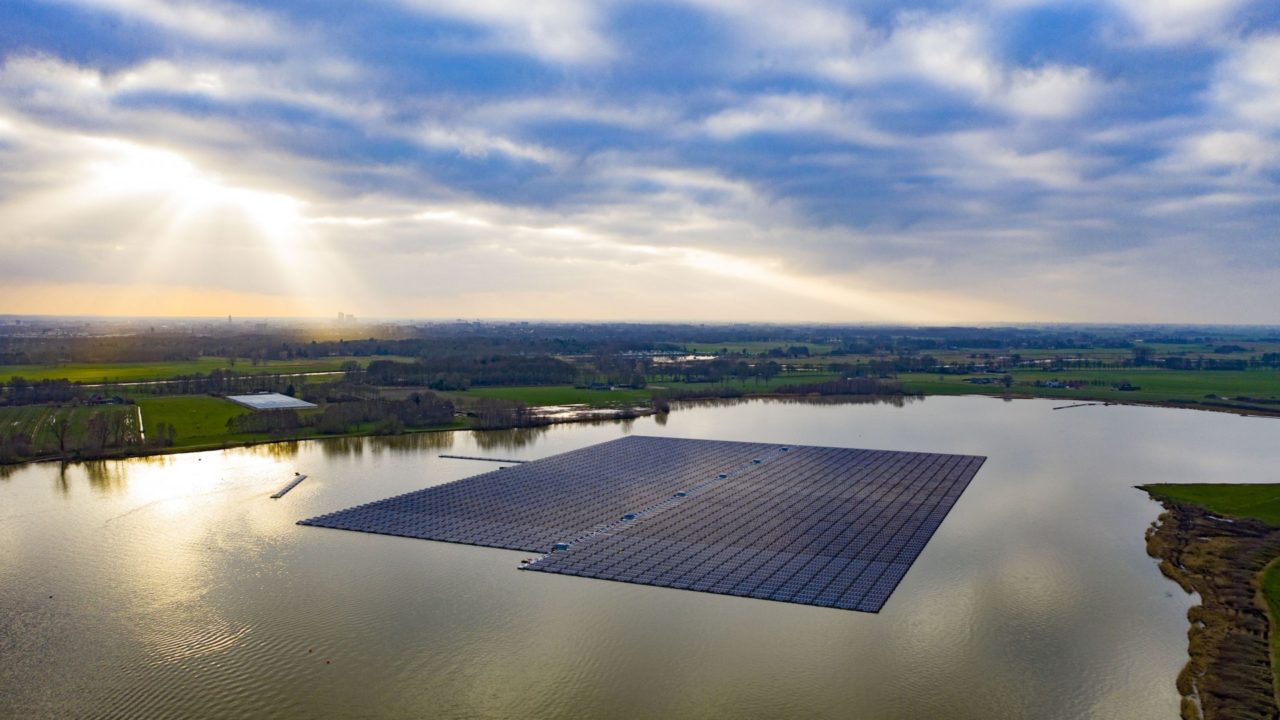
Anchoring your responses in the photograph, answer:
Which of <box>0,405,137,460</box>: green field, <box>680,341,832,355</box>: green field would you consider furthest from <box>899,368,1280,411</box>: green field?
<box>0,405,137,460</box>: green field

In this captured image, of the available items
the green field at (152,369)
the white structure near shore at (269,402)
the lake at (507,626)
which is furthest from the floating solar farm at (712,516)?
the green field at (152,369)

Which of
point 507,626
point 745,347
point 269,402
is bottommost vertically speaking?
point 507,626

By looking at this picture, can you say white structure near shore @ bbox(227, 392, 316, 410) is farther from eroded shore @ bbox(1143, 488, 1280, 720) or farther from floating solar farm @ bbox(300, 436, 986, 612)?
eroded shore @ bbox(1143, 488, 1280, 720)

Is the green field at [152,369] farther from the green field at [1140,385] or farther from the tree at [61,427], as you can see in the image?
the green field at [1140,385]

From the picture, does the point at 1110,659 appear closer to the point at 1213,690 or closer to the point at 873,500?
the point at 1213,690

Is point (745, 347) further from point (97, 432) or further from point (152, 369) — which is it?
point (97, 432)

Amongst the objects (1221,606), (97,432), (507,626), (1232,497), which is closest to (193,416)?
(97,432)
